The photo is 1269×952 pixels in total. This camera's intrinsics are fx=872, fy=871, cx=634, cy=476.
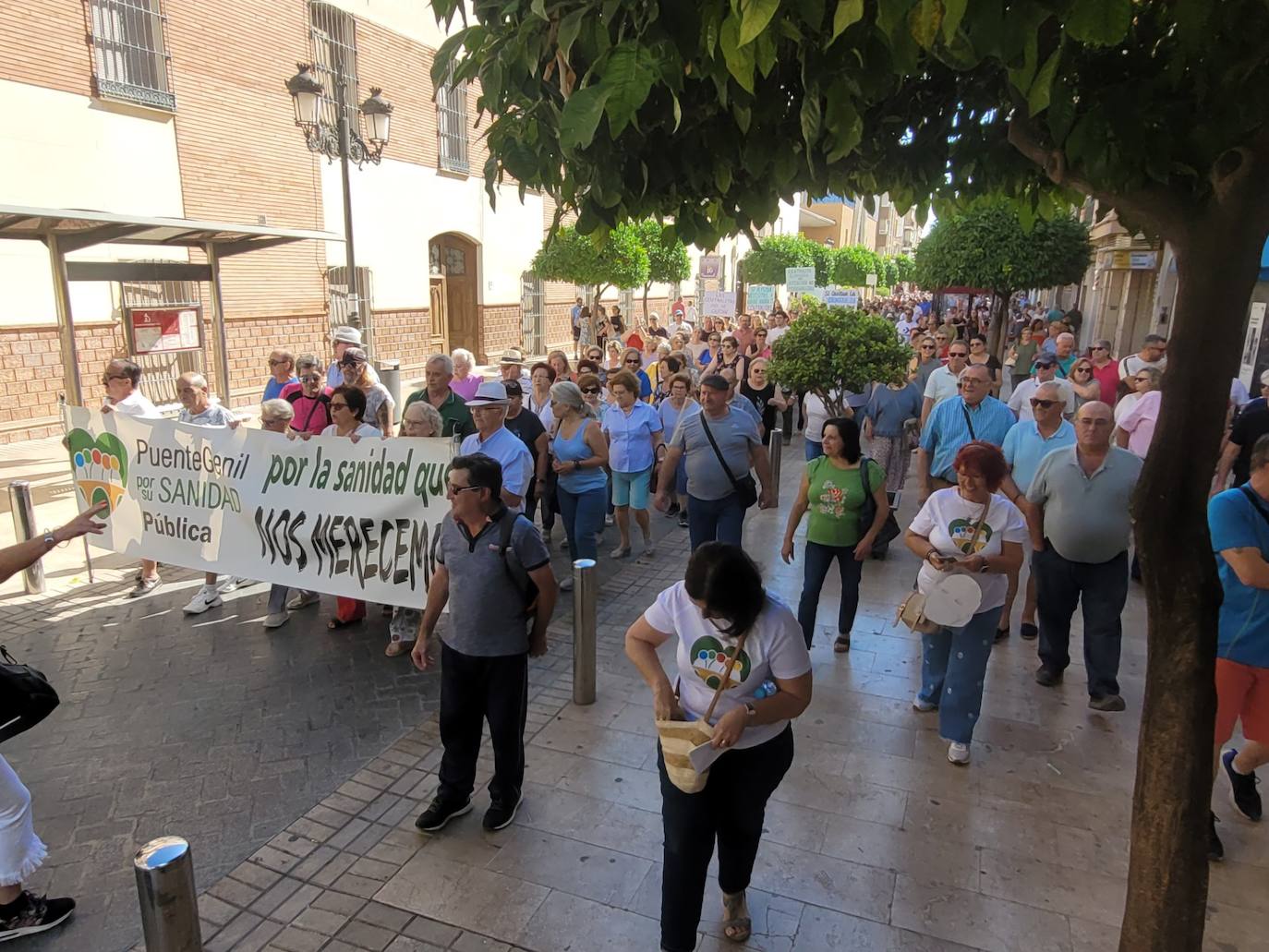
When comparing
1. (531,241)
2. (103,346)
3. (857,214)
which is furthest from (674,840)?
(857,214)

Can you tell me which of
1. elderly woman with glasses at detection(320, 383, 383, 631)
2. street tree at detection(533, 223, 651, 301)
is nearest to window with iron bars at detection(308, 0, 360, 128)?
street tree at detection(533, 223, 651, 301)

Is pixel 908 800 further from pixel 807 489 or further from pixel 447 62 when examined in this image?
pixel 447 62

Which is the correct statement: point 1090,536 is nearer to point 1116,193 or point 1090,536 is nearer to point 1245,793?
point 1245,793

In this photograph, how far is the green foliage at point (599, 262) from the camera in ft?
72.4

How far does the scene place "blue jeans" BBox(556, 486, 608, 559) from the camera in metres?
7.67

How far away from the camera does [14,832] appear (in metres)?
3.56

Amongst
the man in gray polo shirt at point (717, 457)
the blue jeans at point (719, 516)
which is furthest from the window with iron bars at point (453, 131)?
the blue jeans at point (719, 516)

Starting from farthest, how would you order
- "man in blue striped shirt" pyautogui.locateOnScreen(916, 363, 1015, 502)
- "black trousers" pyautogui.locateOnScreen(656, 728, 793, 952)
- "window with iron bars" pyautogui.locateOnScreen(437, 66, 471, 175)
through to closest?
"window with iron bars" pyautogui.locateOnScreen(437, 66, 471, 175) → "man in blue striped shirt" pyautogui.locateOnScreen(916, 363, 1015, 502) → "black trousers" pyautogui.locateOnScreen(656, 728, 793, 952)

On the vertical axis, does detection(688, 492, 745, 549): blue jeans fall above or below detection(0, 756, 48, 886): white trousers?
above

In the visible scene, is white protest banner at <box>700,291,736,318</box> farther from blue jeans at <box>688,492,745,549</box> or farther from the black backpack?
the black backpack

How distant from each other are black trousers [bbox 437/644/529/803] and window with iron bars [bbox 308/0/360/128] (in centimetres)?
1786

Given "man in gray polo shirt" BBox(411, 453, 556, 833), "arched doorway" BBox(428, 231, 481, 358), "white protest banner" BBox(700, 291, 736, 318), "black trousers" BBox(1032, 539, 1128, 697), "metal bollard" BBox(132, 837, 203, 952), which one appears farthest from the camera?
"arched doorway" BBox(428, 231, 481, 358)

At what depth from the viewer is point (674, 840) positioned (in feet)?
10.5

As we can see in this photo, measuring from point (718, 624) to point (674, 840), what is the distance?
841 mm
